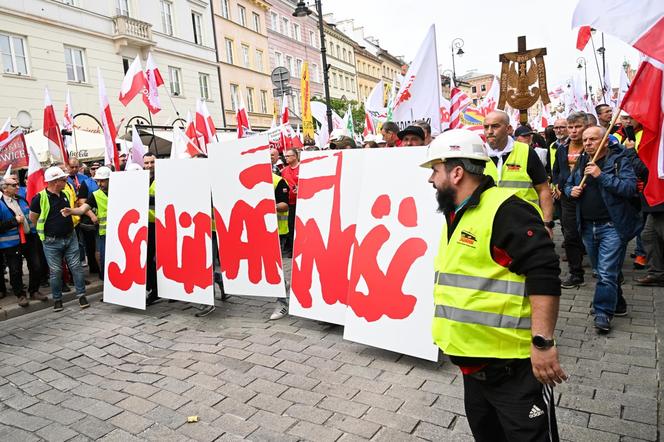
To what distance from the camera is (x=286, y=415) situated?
3289 millimetres

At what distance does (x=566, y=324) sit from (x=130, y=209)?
530 centimetres

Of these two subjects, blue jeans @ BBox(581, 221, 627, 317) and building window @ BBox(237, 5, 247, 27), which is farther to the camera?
building window @ BBox(237, 5, 247, 27)

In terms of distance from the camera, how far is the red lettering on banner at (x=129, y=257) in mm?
6070

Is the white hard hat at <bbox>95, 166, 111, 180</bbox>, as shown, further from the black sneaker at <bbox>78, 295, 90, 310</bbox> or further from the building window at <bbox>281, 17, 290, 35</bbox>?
the building window at <bbox>281, 17, 290, 35</bbox>

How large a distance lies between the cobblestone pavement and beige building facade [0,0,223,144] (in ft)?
40.6

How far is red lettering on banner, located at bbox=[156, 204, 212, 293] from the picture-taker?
565 centimetres

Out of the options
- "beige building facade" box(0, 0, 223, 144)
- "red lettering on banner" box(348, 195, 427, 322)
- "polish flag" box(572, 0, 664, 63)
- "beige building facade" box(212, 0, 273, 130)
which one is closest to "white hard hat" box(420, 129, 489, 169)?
"polish flag" box(572, 0, 664, 63)

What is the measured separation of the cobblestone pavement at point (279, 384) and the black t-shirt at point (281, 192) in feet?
6.77

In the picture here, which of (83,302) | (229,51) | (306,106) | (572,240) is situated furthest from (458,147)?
(229,51)

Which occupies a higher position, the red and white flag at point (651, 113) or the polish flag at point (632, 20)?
the polish flag at point (632, 20)

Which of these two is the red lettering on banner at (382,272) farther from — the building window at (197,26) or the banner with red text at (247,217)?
the building window at (197,26)

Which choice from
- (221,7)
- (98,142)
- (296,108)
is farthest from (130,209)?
(296,108)

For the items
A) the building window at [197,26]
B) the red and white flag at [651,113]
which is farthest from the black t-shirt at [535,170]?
the building window at [197,26]

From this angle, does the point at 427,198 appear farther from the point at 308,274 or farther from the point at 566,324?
the point at 566,324
